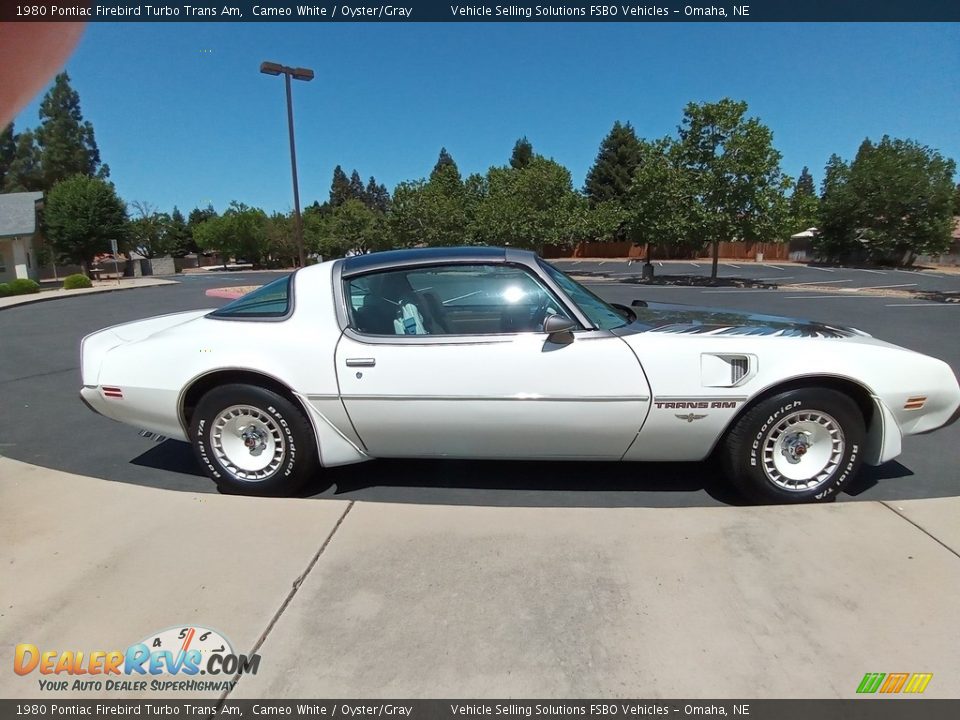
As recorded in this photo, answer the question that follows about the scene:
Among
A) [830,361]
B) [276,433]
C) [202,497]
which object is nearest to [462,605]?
[276,433]

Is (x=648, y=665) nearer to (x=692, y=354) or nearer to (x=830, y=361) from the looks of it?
(x=692, y=354)

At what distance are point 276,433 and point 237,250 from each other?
6173cm

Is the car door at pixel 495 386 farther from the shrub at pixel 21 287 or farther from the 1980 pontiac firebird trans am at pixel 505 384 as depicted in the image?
the shrub at pixel 21 287

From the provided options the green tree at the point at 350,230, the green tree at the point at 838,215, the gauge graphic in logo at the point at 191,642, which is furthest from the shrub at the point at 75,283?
the green tree at the point at 838,215

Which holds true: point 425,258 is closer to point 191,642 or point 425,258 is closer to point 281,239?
point 191,642

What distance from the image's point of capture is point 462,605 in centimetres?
247

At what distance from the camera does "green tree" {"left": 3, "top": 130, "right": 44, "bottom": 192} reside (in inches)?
2288

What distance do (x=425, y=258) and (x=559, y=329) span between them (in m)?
1.02

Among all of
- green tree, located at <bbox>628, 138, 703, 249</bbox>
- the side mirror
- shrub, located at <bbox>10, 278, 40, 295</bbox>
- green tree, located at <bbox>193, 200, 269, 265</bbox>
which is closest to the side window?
the side mirror

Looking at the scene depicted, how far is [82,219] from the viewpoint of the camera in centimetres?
3856

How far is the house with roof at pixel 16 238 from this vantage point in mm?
32016

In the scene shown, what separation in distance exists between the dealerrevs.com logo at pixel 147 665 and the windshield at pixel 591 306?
236 centimetres
